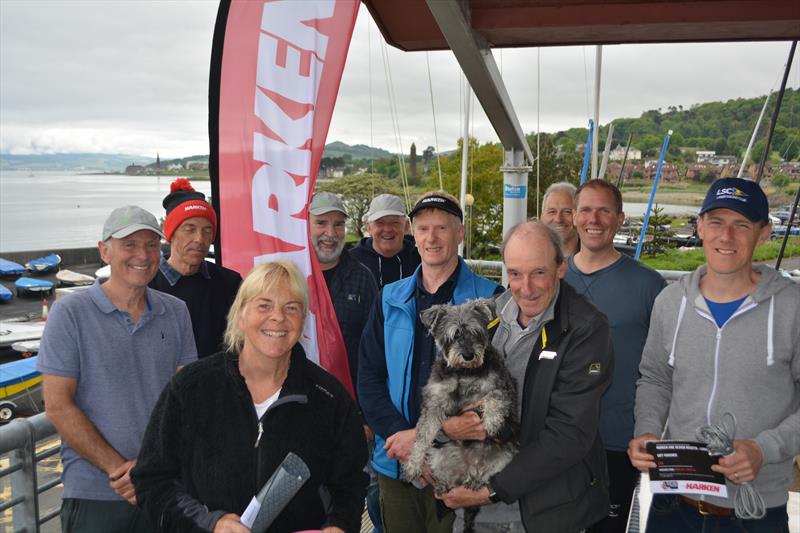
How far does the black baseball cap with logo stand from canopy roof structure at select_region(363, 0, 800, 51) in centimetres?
157

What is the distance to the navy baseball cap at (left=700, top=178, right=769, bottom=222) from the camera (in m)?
2.40

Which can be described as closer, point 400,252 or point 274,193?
point 274,193

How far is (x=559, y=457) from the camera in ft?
7.25

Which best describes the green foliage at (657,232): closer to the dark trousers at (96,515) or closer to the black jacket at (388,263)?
the black jacket at (388,263)

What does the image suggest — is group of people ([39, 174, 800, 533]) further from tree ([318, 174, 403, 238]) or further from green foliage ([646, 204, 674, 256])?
tree ([318, 174, 403, 238])

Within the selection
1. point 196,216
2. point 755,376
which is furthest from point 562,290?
point 196,216

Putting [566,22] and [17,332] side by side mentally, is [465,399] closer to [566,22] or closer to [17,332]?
[566,22]

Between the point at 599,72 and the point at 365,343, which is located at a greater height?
the point at 599,72

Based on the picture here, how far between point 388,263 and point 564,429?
2788 millimetres

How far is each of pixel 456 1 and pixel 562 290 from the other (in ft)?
7.85

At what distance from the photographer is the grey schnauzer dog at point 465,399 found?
2494mm

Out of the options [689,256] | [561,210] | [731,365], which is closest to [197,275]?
[561,210]

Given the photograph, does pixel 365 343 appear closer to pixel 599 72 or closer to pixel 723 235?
pixel 723 235

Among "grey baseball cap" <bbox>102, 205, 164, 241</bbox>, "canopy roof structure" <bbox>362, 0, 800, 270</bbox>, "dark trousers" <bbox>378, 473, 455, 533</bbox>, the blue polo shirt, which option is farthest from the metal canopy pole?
the blue polo shirt
